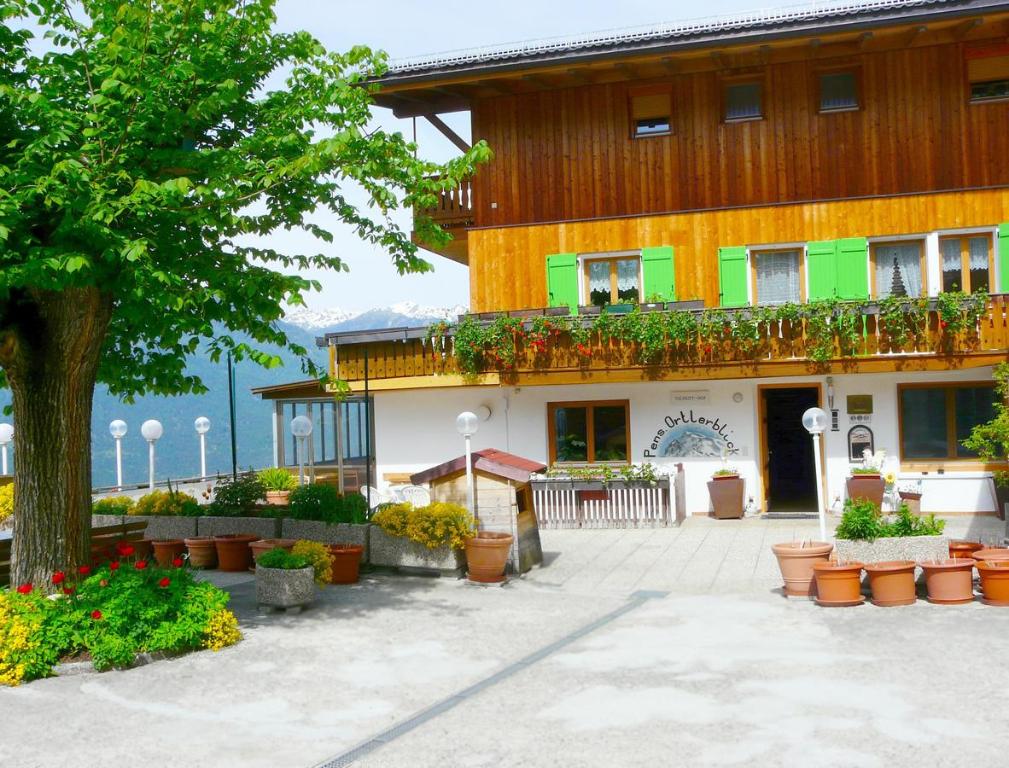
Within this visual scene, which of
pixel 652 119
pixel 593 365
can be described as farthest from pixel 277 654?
pixel 652 119

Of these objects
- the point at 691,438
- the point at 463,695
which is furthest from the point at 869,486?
the point at 463,695

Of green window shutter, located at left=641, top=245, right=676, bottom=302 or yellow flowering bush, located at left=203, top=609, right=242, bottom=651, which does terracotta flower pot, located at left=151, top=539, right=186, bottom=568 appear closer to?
yellow flowering bush, located at left=203, top=609, right=242, bottom=651

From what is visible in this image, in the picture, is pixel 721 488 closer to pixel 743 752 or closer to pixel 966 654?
pixel 966 654

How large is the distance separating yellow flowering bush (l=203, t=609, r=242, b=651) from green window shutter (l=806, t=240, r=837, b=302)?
551 inches

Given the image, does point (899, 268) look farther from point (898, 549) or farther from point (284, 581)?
point (284, 581)

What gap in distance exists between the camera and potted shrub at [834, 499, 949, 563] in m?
12.7

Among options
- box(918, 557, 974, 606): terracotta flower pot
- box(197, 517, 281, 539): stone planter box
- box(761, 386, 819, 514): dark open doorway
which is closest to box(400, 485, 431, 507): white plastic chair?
box(197, 517, 281, 539): stone planter box

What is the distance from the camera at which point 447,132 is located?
1006 inches

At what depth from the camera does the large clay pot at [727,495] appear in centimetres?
2070

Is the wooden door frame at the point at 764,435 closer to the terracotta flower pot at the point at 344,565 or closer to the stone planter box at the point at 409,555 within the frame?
the stone planter box at the point at 409,555

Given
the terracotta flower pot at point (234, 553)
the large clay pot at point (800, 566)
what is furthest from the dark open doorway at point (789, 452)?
the terracotta flower pot at point (234, 553)

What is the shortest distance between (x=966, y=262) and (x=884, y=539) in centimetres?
1016

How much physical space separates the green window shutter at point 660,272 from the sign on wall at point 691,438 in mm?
2449

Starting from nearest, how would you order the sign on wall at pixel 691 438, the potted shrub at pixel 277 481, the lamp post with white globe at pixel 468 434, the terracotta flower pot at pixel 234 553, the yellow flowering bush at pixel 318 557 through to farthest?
the yellow flowering bush at pixel 318 557, the lamp post with white globe at pixel 468 434, the terracotta flower pot at pixel 234 553, the sign on wall at pixel 691 438, the potted shrub at pixel 277 481
